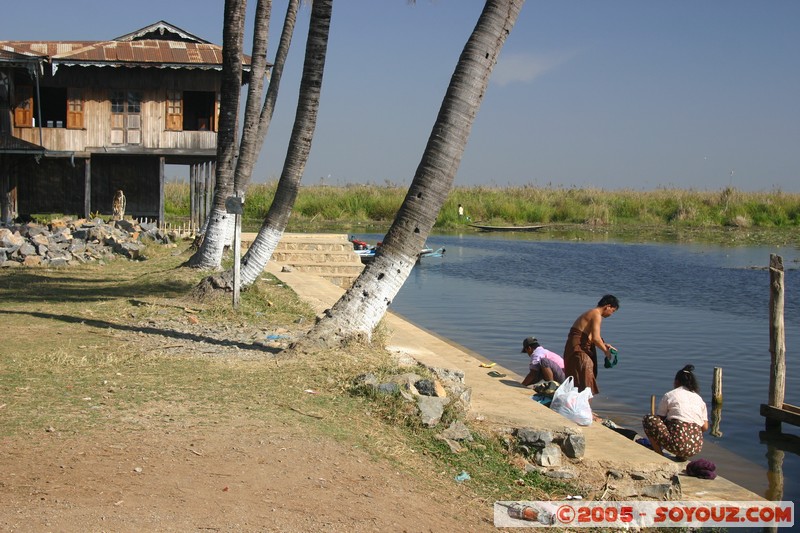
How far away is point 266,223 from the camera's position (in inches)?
559

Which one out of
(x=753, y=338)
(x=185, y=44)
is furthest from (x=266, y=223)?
(x=185, y=44)

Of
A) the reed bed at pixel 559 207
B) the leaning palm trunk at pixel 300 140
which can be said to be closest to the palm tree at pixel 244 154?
the leaning palm trunk at pixel 300 140

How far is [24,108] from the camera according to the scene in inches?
1102

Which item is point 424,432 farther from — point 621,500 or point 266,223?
point 266,223

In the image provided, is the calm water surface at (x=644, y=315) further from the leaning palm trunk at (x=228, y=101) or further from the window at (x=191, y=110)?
the window at (x=191, y=110)

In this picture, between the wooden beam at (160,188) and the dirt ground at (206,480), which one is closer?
the dirt ground at (206,480)

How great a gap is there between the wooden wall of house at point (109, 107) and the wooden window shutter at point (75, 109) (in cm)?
14

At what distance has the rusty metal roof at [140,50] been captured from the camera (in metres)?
26.8

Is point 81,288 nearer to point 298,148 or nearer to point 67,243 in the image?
point 298,148

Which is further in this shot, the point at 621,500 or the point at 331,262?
the point at 331,262

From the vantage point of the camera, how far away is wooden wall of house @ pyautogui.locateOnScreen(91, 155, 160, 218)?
1224 inches

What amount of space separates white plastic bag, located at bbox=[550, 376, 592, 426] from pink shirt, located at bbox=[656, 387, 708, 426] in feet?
2.89

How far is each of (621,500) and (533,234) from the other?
48808 mm

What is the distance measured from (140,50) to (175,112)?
2165mm
